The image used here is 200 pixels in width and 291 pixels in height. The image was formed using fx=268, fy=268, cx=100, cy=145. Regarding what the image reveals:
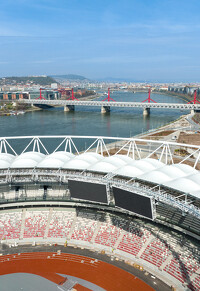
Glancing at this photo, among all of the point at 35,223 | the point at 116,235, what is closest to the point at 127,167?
the point at 116,235

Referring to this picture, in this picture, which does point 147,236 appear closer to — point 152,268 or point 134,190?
point 152,268

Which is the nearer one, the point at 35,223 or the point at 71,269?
the point at 71,269

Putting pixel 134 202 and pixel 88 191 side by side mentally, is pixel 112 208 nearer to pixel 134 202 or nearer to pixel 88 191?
pixel 88 191

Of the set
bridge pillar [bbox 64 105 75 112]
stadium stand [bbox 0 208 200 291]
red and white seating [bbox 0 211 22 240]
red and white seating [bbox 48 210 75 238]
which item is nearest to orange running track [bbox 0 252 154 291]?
stadium stand [bbox 0 208 200 291]

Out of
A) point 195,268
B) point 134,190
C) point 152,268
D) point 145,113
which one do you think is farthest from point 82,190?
point 145,113

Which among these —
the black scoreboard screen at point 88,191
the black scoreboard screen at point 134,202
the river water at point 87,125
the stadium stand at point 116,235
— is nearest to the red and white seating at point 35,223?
the stadium stand at point 116,235

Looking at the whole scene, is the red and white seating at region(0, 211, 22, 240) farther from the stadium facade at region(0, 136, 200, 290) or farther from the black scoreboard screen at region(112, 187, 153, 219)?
the black scoreboard screen at region(112, 187, 153, 219)
